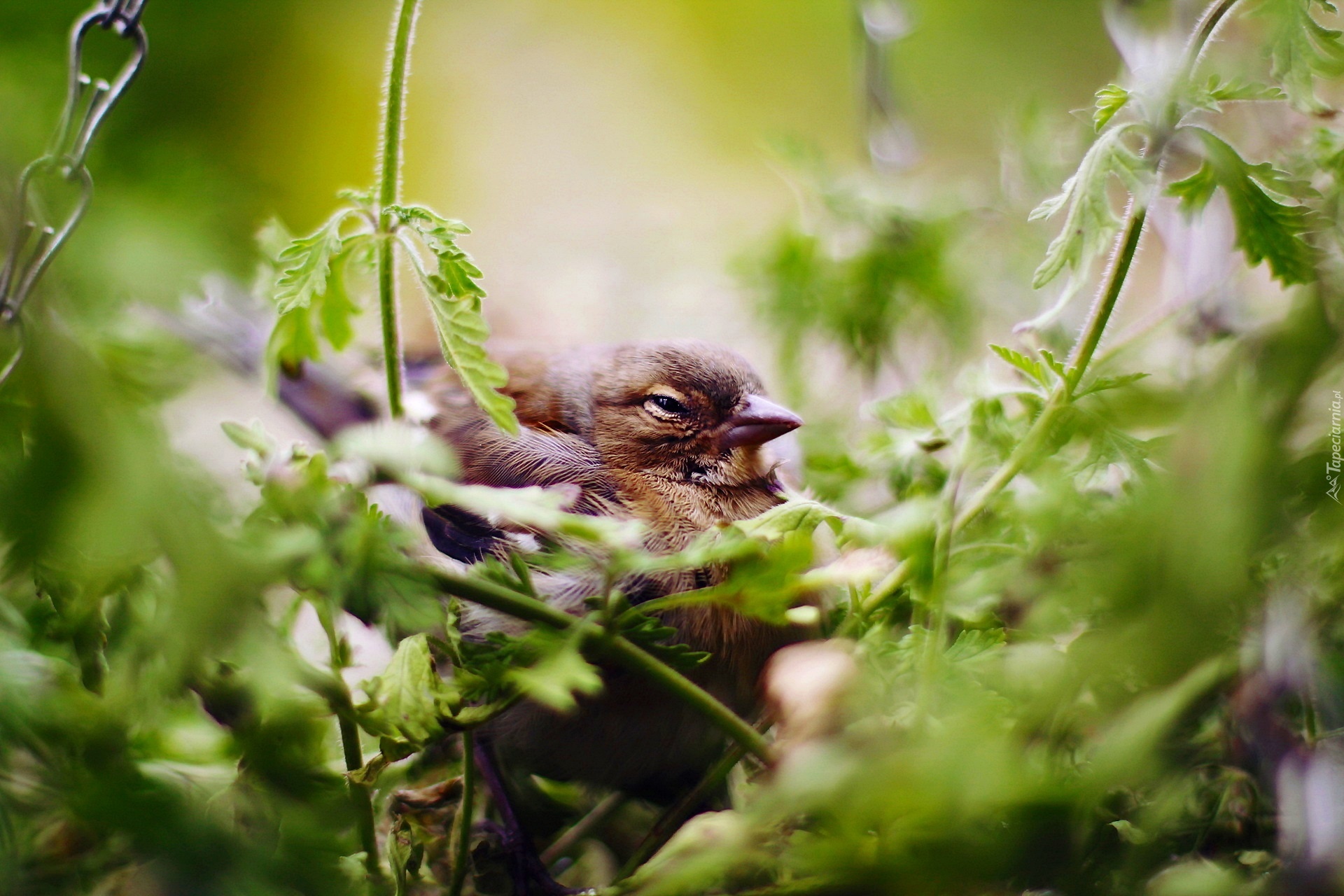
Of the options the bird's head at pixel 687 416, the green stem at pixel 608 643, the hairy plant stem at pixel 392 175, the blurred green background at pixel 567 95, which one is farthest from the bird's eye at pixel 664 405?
the blurred green background at pixel 567 95

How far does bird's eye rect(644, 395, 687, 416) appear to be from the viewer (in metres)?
1.13

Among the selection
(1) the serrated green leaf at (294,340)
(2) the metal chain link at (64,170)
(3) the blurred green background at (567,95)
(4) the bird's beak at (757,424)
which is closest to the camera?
(2) the metal chain link at (64,170)

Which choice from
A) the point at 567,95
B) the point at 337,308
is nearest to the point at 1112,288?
the point at 337,308

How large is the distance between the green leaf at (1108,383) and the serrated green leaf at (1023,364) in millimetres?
29

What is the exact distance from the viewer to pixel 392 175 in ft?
2.18

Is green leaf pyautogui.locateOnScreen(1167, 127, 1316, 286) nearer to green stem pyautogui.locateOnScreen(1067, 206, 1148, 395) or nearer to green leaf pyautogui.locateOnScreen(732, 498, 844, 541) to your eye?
A: green stem pyautogui.locateOnScreen(1067, 206, 1148, 395)

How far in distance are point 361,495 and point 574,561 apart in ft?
0.42

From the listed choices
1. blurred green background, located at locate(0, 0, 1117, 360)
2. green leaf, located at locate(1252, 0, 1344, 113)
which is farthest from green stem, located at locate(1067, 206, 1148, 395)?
blurred green background, located at locate(0, 0, 1117, 360)

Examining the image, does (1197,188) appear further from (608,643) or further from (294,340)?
(294,340)

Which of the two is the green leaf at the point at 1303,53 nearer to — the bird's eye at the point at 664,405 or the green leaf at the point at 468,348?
the green leaf at the point at 468,348

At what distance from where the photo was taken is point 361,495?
528 mm

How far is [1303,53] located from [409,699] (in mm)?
690

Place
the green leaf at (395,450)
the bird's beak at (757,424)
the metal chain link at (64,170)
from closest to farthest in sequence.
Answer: the green leaf at (395,450) < the metal chain link at (64,170) < the bird's beak at (757,424)

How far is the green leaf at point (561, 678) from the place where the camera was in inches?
18.5
